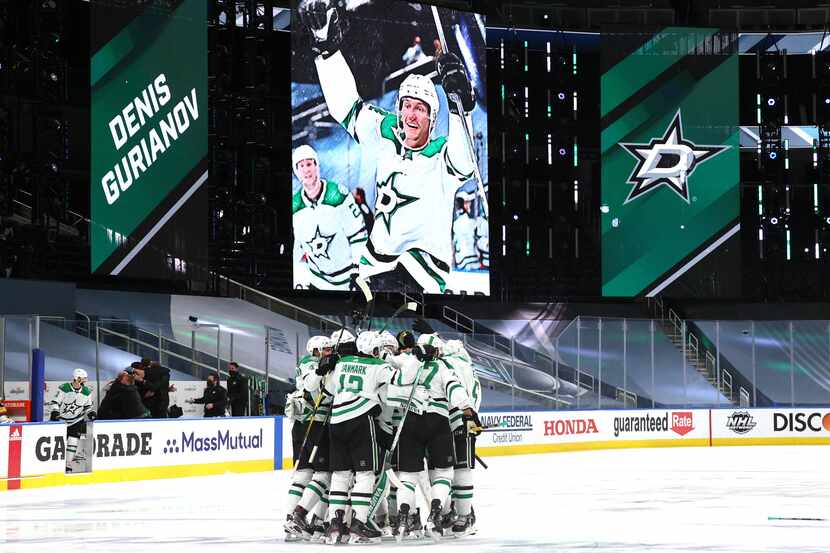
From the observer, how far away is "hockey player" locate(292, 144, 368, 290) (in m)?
34.0

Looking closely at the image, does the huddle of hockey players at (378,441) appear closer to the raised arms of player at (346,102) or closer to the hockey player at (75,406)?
the hockey player at (75,406)

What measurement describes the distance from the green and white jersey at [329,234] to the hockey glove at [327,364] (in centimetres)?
2099

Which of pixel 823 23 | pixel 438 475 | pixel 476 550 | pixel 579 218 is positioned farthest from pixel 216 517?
pixel 823 23

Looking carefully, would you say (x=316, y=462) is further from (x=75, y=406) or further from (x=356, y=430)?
(x=75, y=406)

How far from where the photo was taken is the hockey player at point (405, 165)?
34375 mm

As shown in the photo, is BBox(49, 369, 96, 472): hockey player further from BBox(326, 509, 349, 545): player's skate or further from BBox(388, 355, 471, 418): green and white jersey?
BBox(326, 509, 349, 545): player's skate

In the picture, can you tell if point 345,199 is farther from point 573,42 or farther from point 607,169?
point 573,42

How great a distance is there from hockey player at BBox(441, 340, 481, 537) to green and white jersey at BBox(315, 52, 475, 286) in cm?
2047

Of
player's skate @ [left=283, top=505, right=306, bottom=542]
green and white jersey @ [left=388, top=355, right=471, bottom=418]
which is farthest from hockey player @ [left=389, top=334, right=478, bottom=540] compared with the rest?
player's skate @ [left=283, top=505, right=306, bottom=542]

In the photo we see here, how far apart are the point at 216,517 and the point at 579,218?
1161 inches

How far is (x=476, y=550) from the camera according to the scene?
11.9 meters

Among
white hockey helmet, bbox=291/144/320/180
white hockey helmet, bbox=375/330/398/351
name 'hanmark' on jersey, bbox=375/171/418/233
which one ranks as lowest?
white hockey helmet, bbox=375/330/398/351

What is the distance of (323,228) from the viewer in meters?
34.2

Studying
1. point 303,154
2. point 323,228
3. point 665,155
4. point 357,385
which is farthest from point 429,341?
point 665,155
